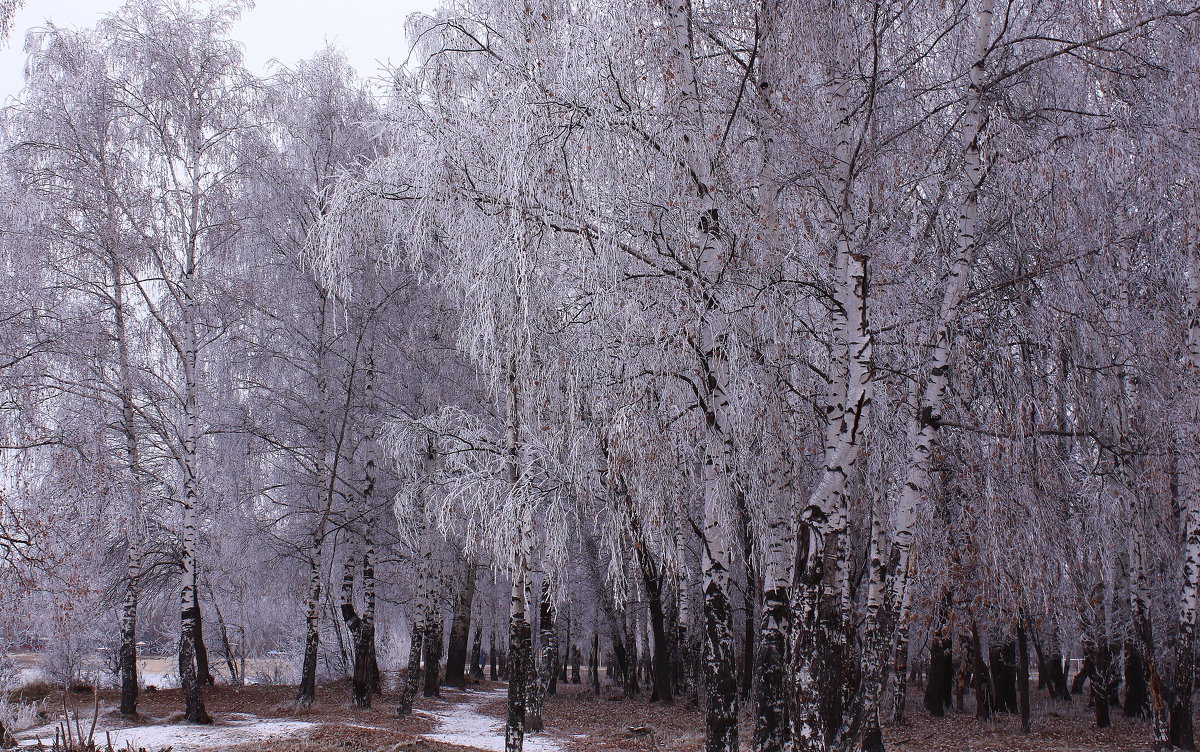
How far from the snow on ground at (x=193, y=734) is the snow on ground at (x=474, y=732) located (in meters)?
2.09

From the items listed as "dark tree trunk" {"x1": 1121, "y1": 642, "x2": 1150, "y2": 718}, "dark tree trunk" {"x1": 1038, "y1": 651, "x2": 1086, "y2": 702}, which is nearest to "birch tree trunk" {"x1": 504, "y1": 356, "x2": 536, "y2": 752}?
"dark tree trunk" {"x1": 1121, "y1": 642, "x2": 1150, "y2": 718}

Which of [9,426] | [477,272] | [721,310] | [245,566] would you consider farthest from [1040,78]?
[245,566]

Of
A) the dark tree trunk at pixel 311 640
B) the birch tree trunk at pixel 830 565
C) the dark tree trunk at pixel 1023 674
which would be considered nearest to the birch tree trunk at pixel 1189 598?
the dark tree trunk at pixel 1023 674

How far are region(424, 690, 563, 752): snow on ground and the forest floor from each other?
0.07 feet

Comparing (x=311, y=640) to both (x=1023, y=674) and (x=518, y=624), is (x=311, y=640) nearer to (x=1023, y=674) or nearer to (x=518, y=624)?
(x=518, y=624)

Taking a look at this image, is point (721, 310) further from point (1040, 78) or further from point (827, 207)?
point (1040, 78)

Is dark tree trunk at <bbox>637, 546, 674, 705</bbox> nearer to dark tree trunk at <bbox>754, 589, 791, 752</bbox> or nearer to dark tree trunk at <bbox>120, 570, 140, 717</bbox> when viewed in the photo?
dark tree trunk at <bbox>754, 589, 791, 752</bbox>

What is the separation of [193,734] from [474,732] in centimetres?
425

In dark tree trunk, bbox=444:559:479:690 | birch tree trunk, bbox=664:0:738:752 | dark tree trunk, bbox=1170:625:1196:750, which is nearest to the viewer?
birch tree trunk, bbox=664:0:738:752

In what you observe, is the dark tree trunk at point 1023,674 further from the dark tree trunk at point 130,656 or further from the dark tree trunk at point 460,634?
the dark tree trunk at point 130,656

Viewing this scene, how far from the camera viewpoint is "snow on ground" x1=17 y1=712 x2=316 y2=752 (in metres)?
10.1

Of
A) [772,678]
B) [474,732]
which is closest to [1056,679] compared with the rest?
[474,732]

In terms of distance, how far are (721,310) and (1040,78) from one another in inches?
160

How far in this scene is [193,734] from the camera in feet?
36.6
